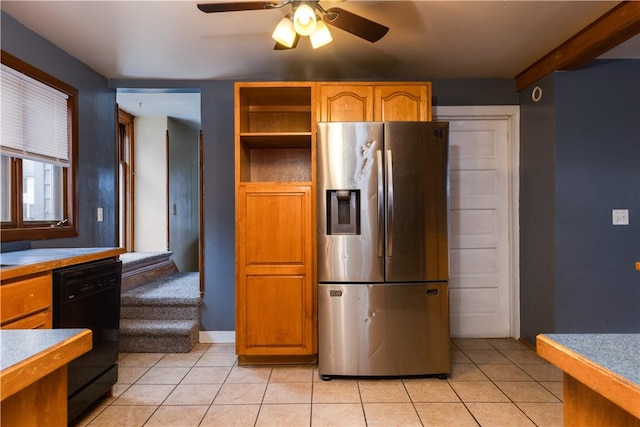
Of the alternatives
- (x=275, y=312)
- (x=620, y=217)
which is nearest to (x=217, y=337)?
(x=275, y=312)

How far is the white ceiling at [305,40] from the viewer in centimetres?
217

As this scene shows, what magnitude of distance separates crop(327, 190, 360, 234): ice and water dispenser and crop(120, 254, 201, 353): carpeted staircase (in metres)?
1.57

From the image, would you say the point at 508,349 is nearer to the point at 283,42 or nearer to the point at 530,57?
the point at 530,57

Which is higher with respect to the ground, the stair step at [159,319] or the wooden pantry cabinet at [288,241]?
the wooden pantry cabinet at [288,241]

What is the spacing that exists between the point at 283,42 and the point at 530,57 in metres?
2.10

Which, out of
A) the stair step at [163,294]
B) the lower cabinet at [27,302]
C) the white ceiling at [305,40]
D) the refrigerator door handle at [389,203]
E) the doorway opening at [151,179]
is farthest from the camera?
the doorway opening at [151,179]

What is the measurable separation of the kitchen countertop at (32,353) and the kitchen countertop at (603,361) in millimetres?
964

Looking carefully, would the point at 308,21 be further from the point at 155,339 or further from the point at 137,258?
the point at 137,258

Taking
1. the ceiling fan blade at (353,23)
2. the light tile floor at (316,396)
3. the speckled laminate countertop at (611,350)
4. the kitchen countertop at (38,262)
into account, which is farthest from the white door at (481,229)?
the kitchen countertop at (38,262)

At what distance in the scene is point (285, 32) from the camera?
189 cm

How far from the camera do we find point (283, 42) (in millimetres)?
1966

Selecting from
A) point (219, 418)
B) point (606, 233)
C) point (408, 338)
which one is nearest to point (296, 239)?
point (408, 338)

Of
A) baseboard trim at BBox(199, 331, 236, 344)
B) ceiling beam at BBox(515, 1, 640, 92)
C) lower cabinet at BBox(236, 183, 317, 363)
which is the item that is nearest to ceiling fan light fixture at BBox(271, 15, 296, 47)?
lower cabinet at BBox(236, 183, 317, 363)

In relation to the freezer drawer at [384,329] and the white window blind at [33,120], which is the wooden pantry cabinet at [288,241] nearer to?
the freezer drawer at [384,329]
